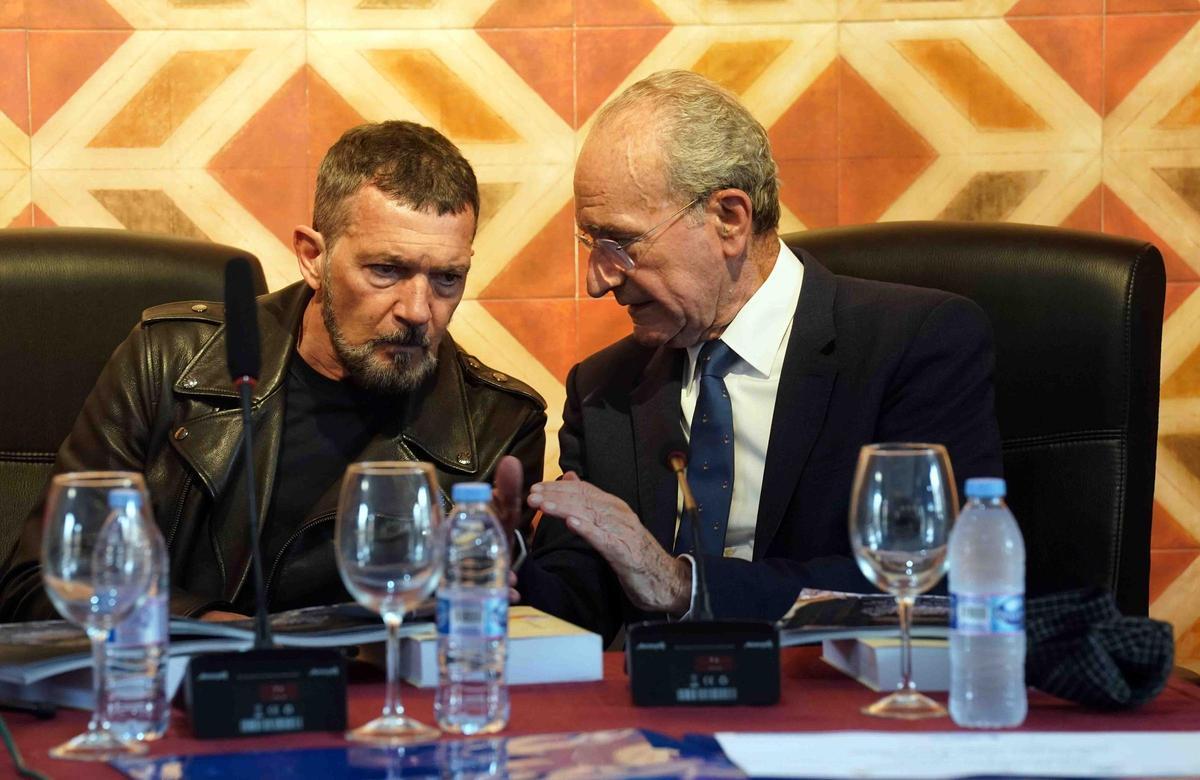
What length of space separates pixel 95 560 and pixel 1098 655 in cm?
84

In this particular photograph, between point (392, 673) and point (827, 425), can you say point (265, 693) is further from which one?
point (827, 425)

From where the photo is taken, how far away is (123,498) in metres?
1.24

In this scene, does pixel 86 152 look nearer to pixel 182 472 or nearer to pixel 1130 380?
pixel 182 472

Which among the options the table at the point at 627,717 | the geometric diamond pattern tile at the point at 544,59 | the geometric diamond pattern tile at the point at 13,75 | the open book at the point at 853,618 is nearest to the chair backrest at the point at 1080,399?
the open book at the point at 853,618

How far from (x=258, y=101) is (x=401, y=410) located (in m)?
0.95

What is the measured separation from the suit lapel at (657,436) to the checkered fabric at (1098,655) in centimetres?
99

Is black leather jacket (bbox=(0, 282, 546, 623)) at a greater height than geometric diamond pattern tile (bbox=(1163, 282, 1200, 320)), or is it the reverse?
geometric diamond pattern tile (bbox=(1163, 282, 1200, 320))

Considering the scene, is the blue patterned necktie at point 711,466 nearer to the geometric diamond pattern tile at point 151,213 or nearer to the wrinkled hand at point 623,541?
the wrinkled hand at point 623,541

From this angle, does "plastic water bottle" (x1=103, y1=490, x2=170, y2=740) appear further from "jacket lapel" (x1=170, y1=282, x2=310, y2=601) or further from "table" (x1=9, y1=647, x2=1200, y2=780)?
"jacket lapel" (x1=170, y1=282, x2=310, y2=601)

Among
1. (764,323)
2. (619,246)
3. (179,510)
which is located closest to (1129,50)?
(764,323)

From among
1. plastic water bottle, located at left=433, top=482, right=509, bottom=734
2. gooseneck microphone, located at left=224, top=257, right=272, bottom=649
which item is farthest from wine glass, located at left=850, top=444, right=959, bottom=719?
gooseneck microphone, located at left=224, top=257, right=272, bottom=649

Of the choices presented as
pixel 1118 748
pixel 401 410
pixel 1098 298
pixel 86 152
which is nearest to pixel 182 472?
pixel 401 410

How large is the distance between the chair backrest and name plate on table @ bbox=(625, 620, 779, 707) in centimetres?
97

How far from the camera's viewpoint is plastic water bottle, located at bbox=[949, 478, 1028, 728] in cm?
127
